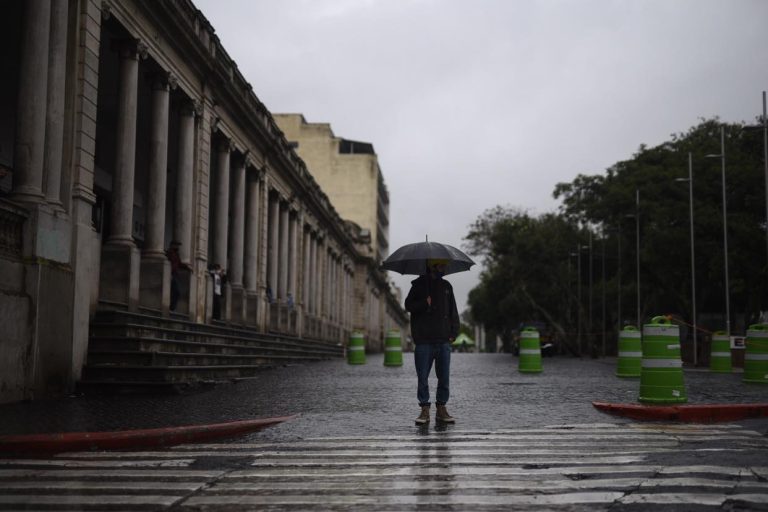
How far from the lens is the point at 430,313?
1043cm

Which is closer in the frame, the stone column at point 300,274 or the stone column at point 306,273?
the stone column at point 300,274

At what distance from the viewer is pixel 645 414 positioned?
1098cm

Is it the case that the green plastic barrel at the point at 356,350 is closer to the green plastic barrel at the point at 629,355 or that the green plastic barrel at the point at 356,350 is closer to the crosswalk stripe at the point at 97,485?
the green plastic barrel at the point at 629,355

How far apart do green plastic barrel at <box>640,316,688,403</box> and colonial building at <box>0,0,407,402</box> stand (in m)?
8.76

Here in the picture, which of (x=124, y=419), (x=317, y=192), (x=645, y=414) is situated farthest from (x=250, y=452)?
(x=317, y=192)

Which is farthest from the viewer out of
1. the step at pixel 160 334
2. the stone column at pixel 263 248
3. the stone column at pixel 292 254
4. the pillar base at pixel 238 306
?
the stone column at pixel 292 254

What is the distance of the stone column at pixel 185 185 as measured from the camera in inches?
947

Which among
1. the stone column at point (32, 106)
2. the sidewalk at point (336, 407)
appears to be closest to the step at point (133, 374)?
the sidewalk at point (336, 407)

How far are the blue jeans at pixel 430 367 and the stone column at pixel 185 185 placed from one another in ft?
48.1

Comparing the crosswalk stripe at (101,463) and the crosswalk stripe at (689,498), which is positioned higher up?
the crosswalk stripe at (689,498)

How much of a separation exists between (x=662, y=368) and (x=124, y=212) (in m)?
11.9

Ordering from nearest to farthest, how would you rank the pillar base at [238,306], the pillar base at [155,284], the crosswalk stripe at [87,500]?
the crosswalk stripe at [87,500] < the pillar base at [155,284] < the pillar base at [238,306]

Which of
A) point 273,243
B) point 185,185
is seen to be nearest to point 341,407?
point 185,185

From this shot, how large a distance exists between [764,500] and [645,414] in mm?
5252
